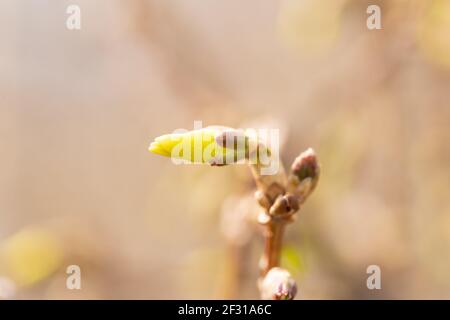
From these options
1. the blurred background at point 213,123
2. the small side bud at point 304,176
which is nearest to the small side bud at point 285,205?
the small side bud at point 304,176

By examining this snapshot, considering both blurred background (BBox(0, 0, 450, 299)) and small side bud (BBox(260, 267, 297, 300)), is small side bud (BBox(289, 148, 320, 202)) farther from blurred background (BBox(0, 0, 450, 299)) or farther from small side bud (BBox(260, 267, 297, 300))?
blurred background (BBox(0, 0, 450, 299))

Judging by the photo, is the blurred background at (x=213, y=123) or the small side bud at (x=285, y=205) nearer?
the small side bud at (x=285, y=205)

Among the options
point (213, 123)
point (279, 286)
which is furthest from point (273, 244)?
point (213, 123)

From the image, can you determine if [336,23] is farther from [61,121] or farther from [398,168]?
[61,121]

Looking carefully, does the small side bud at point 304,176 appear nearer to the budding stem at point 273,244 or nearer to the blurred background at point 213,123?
the budding stem at point 273,244

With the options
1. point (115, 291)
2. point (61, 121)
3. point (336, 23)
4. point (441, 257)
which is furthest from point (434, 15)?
point (61, 121)

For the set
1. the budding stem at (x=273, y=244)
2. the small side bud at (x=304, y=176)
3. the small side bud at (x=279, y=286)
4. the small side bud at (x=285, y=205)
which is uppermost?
the small side bud at (x=304, y=176)

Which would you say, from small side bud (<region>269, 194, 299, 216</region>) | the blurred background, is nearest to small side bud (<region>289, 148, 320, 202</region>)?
small side bud (<region>269, 194, 299, 216</region>)
